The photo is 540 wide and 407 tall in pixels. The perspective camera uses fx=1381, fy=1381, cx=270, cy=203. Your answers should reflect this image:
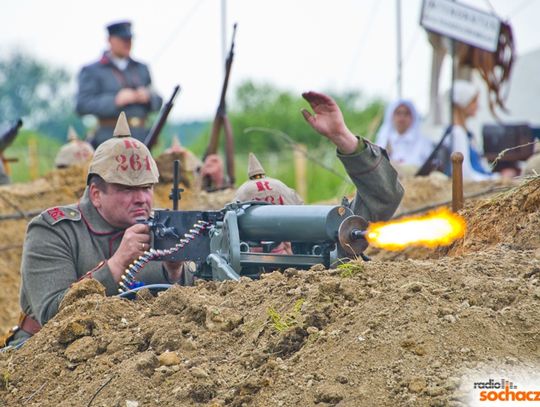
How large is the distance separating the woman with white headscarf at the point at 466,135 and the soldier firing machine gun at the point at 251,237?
8195 millimetres

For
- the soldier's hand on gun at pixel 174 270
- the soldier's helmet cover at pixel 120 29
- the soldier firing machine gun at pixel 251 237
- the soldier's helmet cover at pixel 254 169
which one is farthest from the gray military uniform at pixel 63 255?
the soldier's helmet cover at pixel 120 29

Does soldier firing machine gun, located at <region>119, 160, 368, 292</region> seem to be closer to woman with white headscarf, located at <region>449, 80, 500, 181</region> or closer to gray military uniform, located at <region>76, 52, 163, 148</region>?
woman with white headscarf, located at <region>449, 80, 500, 181</region>

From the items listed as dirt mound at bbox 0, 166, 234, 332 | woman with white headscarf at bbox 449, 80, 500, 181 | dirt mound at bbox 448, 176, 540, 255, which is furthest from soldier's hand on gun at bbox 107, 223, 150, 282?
woman with white headscarf at bbox 449, 80, 500, 181

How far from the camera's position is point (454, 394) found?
179 inches

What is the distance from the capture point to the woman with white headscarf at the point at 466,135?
15.4 metres

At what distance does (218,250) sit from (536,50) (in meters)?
18.0

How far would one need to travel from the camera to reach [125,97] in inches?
628

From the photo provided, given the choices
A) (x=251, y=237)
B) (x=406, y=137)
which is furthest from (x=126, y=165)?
(x=406, y=137)

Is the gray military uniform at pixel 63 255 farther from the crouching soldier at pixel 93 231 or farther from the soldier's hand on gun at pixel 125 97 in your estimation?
the soldier's hand on gun at pixel 125 97

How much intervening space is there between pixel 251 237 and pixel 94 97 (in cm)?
984

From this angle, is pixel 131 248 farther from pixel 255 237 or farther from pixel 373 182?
pixel 373 182

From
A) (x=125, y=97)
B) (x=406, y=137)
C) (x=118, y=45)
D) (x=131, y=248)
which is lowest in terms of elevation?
(x=131, y=248)

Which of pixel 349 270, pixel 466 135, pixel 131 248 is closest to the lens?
pixel 349 270

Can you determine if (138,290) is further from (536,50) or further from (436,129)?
(536,50)
